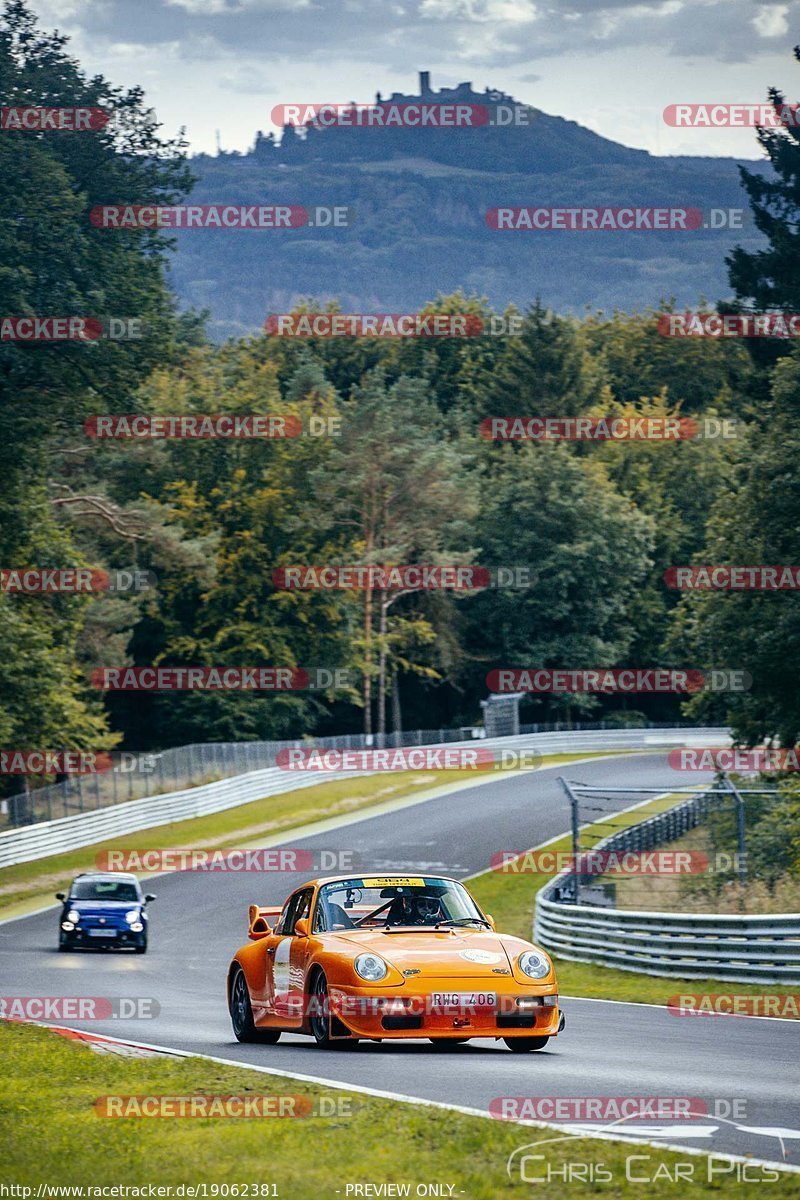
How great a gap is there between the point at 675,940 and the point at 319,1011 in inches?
442

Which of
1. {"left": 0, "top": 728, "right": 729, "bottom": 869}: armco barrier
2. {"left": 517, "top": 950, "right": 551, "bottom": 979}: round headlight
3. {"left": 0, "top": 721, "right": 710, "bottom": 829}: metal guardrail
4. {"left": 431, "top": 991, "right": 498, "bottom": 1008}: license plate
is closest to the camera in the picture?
{"left": 431, "top": 991, "right": 498, "bottom": 1008}: license plate

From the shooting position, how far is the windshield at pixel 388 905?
13070 millimetres

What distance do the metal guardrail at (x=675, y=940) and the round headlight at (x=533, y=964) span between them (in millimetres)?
8208

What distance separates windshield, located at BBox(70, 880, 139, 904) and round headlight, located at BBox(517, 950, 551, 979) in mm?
19830

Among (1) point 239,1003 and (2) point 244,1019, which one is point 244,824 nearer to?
(1) point 239,1003

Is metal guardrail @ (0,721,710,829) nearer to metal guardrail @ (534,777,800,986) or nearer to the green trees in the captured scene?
the green trees

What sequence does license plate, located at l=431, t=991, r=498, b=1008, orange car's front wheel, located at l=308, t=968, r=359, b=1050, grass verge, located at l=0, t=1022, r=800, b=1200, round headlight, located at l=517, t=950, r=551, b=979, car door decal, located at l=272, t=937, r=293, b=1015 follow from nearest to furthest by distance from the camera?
grass verge, located at l=0, t=1022, r=800, b=1200 < license plate, located at l=431, t=991, r=498, b=1008 < round headlight, located at l=517, t=950, r=551, b=979 < orange car's front wheel, located at l=308, t=968, r=359, b=1050 < car door decal, located at l=272, t=937, r=293, b=1015

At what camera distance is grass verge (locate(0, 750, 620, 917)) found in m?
43.0

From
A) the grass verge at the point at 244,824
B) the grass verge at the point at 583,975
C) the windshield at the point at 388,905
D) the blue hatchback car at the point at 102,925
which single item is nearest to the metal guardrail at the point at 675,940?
the grass verge at the point at 583,975

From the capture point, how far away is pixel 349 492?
79.3 m

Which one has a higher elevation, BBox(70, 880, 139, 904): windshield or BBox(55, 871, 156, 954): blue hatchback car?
BBox(70, 880, 139, 904): windshield

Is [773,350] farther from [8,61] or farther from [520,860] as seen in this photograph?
[8,61]

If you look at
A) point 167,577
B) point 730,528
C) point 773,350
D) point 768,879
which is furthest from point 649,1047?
point 167,577

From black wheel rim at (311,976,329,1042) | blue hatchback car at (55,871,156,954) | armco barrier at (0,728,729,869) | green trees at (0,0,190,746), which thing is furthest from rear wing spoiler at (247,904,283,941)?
armco barrier at (0,728,729,869)
